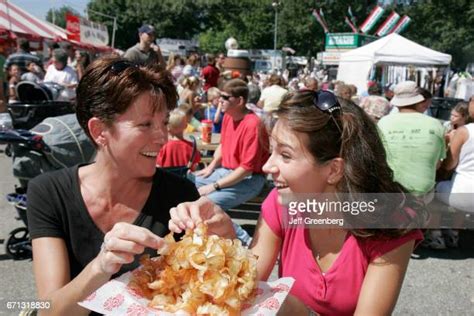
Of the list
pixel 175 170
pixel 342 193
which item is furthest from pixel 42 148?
pixel 342 193

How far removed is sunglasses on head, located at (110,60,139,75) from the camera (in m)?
1.68

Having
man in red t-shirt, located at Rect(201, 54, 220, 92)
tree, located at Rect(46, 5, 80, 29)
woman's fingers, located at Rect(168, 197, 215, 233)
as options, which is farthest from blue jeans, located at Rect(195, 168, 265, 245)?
tree, located at Rect(46, 5, 80, 29)

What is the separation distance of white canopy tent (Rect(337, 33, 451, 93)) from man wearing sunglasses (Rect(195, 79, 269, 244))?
40.1ft

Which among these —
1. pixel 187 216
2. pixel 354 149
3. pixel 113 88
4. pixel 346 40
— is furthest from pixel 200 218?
pixel 346 40

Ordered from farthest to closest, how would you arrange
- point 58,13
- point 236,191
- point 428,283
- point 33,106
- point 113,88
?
point 58,13 → point 33,106 → point 236,191 → point 428,283 → point 113,88

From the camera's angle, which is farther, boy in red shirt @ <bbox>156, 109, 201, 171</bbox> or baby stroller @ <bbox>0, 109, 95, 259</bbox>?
boy in red shirt @ <bbox>156, 109, 201, 171</bbox>

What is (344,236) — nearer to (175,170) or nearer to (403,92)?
(175,170)

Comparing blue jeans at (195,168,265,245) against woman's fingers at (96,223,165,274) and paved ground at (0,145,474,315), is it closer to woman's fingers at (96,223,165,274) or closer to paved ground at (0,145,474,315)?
paved ground at (0,145,474,315)

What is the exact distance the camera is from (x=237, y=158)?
15.5 feet

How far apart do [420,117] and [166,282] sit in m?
3.90

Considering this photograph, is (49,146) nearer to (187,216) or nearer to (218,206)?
(218,206)

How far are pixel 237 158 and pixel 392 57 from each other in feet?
41.6

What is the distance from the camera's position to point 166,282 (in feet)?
4.04

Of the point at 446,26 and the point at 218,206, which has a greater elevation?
the point at 446,26
